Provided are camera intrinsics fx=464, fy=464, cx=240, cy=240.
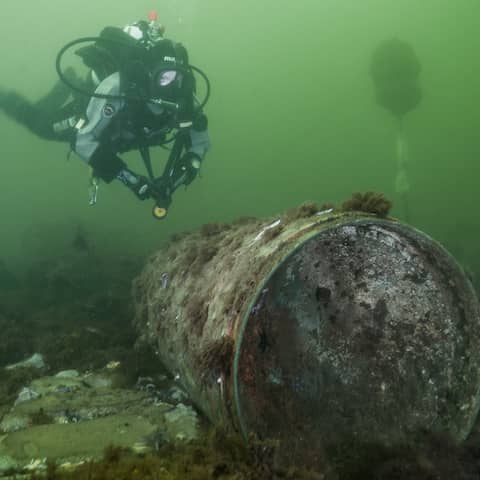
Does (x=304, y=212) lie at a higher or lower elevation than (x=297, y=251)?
higher

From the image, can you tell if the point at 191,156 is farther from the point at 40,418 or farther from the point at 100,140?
the point at 40,418

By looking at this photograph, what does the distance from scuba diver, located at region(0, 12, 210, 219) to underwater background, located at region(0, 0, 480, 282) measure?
9489 millimetres

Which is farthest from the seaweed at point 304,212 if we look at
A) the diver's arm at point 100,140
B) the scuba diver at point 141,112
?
the diver's arm at point 100,140

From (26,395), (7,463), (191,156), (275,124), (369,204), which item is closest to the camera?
(7,463)

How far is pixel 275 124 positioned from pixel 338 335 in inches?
3145

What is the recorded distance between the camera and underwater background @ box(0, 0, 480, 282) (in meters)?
28.5

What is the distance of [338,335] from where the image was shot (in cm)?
411

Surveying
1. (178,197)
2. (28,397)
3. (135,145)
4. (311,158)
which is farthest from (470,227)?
(311,158)

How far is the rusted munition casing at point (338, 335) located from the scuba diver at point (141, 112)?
279cm

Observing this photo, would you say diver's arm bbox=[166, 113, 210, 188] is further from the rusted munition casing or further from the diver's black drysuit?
the rusted munition casing

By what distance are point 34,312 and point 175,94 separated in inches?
228

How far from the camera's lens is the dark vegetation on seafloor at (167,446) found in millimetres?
2545

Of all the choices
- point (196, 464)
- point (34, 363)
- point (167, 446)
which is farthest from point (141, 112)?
point (196, 464)

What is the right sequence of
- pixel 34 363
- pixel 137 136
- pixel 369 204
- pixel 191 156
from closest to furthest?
pixel 369 204
pixel 34 363
pixel 191 156
pixel 137 136
